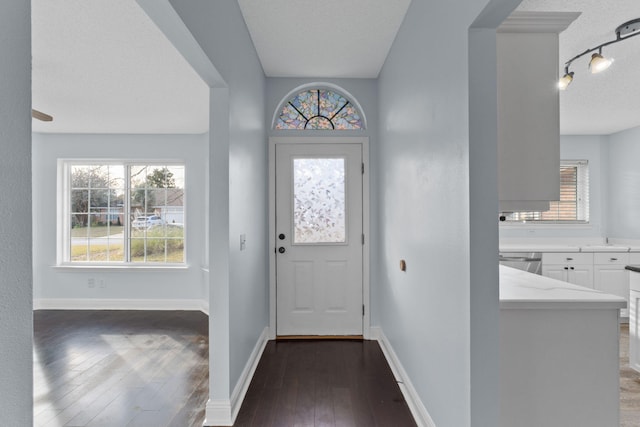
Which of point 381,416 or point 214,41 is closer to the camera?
point 214,41

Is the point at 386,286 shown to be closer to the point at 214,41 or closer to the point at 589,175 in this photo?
the point at 214,41

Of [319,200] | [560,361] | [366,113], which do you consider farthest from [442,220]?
[366,113]

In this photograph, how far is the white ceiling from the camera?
220cm

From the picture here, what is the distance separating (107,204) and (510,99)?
5.12 m

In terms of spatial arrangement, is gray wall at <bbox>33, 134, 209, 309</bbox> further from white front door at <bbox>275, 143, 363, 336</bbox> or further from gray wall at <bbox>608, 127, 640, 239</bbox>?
gray wall at <bbox>608, 127, 640, 239</bbox>

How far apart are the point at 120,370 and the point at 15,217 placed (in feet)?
9.16

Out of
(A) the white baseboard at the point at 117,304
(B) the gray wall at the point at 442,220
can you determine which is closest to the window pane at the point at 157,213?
(A) the white baseboard at the point at 117,304

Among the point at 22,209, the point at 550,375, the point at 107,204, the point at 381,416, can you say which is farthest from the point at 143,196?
the point at 550,375

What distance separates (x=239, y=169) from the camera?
8.09 ft

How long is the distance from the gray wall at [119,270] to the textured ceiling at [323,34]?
82.1 inches

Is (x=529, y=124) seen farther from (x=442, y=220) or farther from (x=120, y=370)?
(x=120, y=370)

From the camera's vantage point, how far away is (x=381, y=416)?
2238 mm

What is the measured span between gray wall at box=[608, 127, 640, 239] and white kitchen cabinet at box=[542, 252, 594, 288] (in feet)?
2.88

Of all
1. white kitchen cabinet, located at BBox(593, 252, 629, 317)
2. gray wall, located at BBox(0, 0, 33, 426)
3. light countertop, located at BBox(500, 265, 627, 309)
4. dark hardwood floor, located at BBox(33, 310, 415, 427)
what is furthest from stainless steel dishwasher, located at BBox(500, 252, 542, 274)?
gray wall, located at BBox(0, 0, 33, 426)
